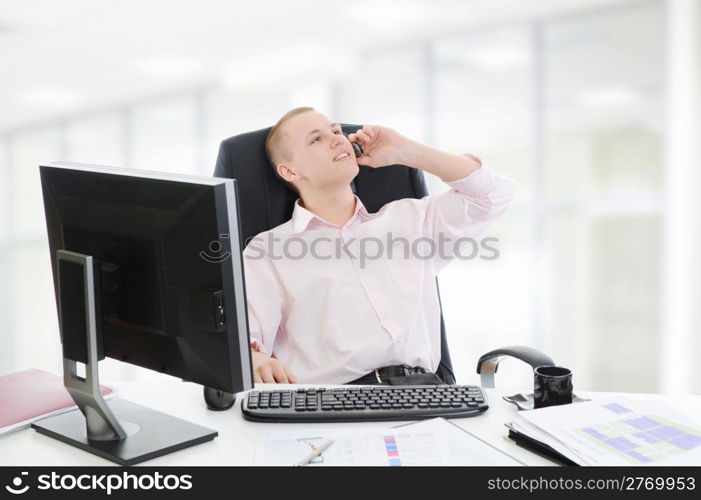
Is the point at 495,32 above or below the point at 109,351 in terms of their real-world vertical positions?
above

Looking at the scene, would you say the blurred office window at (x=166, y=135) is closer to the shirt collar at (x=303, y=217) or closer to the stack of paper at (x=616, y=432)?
the shirt collar at (x=303, y=217)

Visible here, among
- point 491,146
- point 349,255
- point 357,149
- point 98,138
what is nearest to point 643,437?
point 349,255

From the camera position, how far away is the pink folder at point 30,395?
49.9 inches

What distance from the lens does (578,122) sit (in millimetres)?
4297

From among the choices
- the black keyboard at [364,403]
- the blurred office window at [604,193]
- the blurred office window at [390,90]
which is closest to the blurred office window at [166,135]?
the blurred office window at [390,90]

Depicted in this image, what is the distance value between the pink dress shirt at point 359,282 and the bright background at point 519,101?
2114 millimetres

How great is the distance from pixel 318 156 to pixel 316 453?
0.99 metres

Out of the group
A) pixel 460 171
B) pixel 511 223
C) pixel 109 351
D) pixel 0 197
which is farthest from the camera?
pixel 0 197

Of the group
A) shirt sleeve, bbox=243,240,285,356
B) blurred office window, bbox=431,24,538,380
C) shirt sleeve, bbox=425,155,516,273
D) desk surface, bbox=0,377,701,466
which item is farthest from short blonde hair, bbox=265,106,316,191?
blurred office window, bbox=431,24,538,380

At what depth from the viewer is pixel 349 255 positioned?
1873 millimetres

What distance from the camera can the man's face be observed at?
6.10 feet
